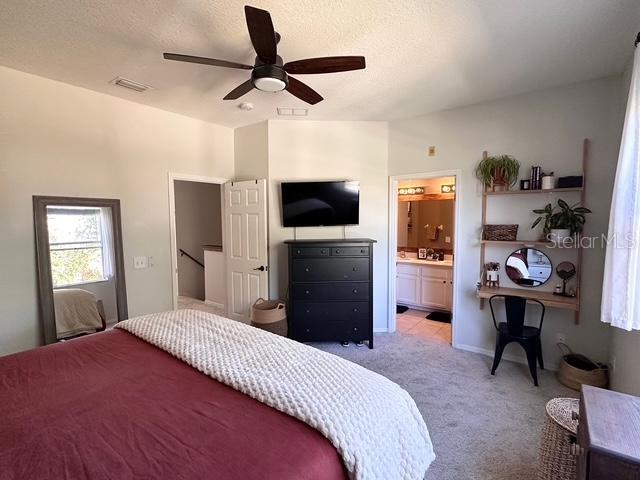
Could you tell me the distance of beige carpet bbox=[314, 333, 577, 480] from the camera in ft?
6.31

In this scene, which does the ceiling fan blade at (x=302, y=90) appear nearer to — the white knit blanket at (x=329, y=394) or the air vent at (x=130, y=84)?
the air vent at (x=130, y=84)

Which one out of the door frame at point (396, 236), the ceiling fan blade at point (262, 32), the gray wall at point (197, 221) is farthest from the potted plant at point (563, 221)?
the gray wall at point (197, 221)

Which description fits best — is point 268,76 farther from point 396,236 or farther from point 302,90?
point 396,236

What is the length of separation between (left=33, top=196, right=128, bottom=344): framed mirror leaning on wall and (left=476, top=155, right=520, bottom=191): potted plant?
395 centimetres

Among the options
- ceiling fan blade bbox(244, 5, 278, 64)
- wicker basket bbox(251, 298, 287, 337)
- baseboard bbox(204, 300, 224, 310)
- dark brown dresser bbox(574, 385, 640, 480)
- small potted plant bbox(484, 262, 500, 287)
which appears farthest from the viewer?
baseboard bbox(204, 300, 224, 310)

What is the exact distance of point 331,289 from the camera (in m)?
3.59

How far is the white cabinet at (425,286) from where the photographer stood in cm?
477

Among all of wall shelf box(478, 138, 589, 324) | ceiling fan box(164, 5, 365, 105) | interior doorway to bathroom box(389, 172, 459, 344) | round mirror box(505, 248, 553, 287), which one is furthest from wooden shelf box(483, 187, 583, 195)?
ceiling fan box(164, 5, 365, 105)

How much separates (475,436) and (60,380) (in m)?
2.56

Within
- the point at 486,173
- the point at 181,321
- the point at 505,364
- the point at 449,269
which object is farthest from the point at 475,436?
the point at 449,269

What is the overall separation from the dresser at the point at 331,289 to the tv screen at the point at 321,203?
1.39ft

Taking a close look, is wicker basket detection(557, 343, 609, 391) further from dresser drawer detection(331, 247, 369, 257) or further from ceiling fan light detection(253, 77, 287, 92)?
ceiling fan light detection(253, 77, 287, 92)

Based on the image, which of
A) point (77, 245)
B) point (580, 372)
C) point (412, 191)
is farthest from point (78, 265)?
point (412, 191)

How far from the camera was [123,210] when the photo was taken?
10.8 feet
